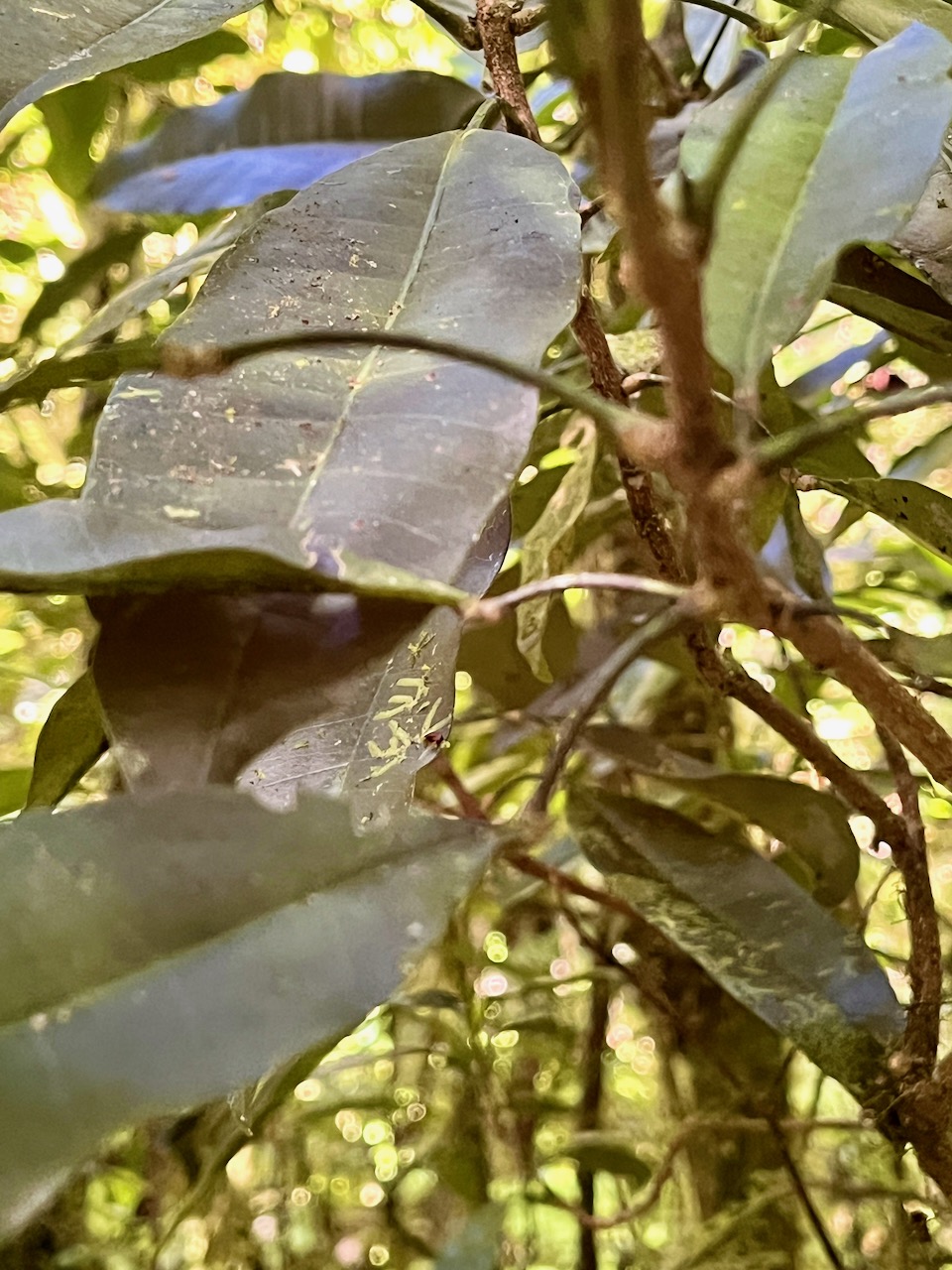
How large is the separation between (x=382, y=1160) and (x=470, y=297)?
36.7 inches

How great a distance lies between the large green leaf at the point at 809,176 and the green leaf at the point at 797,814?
0.89 ft

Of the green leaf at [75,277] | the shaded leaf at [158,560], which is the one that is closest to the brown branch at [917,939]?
the shaded leaf at [158,560]

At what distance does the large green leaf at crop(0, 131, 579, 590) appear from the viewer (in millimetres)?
224

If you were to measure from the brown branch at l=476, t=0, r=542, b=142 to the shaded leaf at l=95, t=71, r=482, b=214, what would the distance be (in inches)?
2.5

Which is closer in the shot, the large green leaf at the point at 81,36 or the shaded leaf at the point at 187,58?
the large green leaf at the point at 81,36

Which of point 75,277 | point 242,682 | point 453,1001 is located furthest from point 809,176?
point 453,1001

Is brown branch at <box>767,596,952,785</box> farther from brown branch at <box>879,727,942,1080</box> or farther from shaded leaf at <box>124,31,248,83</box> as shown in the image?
shaded leaf at <box>124,31,248,83</box>

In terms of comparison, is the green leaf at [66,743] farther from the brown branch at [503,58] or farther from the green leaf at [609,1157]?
the green leaf at [609,1157]

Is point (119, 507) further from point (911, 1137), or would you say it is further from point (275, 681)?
point (911, 1137)

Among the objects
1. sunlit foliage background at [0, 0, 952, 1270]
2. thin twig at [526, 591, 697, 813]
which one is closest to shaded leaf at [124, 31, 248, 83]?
sunlit foliage background at [0, 0, 952, 1270]

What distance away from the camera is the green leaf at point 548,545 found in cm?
45

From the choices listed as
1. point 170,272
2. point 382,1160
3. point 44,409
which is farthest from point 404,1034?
point 170,272

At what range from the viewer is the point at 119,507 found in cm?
23

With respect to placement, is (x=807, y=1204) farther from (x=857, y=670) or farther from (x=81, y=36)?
(x=81, y=36)
